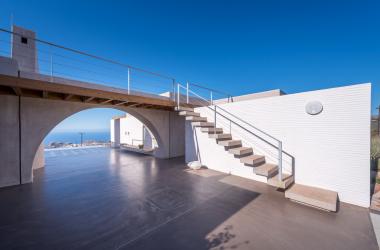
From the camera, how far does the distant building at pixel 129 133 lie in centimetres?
1077

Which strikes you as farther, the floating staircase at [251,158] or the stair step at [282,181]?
the floating staircase at [251,158]

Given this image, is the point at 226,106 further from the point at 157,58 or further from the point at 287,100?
the point at 157,58

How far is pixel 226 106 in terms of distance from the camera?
18.5 feet

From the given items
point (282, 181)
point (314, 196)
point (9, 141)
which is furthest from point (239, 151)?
point (9, 141)

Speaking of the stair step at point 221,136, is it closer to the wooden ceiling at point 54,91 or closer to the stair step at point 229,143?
the stair step at point 229,143

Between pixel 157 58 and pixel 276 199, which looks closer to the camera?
pixel 276 199

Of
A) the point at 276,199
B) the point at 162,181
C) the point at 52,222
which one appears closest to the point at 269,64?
the point at 276,199

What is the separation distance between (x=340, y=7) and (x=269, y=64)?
16.6 feet

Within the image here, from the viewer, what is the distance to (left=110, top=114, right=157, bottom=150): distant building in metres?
10.8

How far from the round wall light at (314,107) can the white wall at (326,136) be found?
3.4 inches

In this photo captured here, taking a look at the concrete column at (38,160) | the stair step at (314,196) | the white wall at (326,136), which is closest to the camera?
the stair step at (314,196)

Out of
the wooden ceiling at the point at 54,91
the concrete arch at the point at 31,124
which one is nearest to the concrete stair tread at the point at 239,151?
the wooden ceiling at the point at 54,91

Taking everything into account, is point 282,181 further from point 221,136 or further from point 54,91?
point 54,91

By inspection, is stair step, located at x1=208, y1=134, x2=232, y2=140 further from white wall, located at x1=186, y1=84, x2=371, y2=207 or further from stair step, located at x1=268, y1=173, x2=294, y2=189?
stair step, located at x1=268, y1=173, x2=294, y2=189
